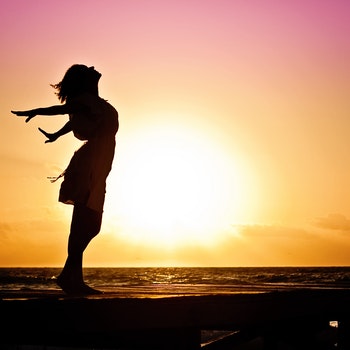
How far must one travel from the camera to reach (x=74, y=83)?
6141 mm

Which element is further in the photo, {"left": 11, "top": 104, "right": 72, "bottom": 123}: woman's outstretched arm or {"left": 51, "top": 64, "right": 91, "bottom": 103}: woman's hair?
{"left": 51, "top": 64, "right": 91, "bottom": 103}: woman's hair

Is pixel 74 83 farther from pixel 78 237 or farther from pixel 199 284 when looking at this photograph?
pixel 199 284

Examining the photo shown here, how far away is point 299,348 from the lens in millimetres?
7953

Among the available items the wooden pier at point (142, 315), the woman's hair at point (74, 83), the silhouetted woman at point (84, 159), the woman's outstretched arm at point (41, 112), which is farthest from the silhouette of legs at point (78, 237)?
the woman's hair at point (74, 83)

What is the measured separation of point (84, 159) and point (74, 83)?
786mm

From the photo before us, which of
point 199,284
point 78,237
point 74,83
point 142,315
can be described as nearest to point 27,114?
point 74,83

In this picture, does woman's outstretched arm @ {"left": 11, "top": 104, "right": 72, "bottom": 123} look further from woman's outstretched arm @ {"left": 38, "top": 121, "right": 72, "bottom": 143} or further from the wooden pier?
the wooden pier

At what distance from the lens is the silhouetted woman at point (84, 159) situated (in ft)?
19.5

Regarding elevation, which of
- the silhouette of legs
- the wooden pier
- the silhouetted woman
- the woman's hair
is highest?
the woman's hair

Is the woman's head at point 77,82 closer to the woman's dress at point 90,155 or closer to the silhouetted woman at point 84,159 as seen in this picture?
the silhouetted woman at point 84,159

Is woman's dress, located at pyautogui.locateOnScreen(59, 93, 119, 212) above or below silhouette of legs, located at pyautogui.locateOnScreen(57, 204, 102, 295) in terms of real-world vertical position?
above

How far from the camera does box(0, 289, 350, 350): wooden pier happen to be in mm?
4012

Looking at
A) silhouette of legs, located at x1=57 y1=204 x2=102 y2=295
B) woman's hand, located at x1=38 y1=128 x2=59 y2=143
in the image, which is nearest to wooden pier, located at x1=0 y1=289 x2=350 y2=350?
silhouette of legs, located at x1=57 y1=204 x2=102 y2=295

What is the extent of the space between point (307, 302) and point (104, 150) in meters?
2.53
